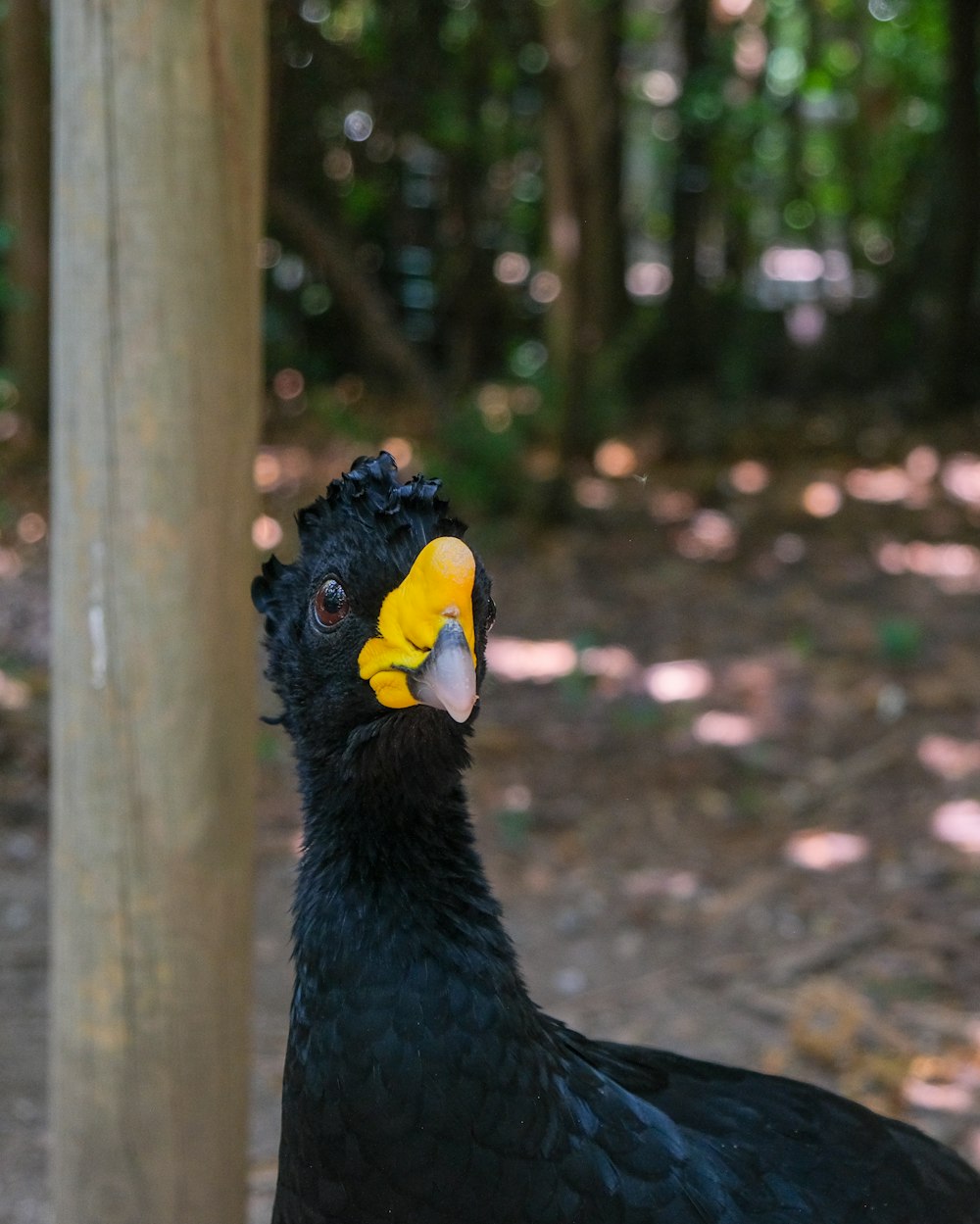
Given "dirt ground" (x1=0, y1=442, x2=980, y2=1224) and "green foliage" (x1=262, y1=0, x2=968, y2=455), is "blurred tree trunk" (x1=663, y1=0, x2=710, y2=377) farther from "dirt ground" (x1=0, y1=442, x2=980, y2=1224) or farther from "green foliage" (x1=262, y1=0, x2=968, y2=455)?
"dirt ground" (x1=0, y1=442, x2=980, y2=1224)

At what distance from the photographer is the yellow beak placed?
1.84m

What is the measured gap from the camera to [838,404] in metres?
12.6

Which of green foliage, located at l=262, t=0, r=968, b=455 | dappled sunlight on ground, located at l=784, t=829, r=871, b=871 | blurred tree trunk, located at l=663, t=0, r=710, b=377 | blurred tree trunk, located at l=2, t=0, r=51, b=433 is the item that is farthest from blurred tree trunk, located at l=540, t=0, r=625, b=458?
dappled sunlight on ground, located at l=784, t=829, r=871, b=871

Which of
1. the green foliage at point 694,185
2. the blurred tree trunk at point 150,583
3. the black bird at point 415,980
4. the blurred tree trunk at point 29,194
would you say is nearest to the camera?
the black bird at point 415,980

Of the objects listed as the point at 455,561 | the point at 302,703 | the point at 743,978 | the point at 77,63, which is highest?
the point at 77,63

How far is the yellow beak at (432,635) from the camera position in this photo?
6.04 ft

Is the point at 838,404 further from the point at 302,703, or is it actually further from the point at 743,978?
the point at 302,703

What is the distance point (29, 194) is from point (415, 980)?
8982 millimetres

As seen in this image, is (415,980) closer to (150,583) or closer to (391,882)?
(391,882)

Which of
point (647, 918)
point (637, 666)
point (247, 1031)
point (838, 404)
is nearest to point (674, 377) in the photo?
point (838, 404)

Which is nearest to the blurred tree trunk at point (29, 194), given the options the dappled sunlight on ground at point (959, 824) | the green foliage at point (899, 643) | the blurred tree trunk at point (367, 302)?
the blurred tree trunk at point (367, 302)

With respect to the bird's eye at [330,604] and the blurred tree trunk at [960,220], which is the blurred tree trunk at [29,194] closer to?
the blurred tree trunk at [960,220]

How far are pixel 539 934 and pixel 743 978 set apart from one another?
2.36ft

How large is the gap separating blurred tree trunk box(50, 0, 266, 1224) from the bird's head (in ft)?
1.29
